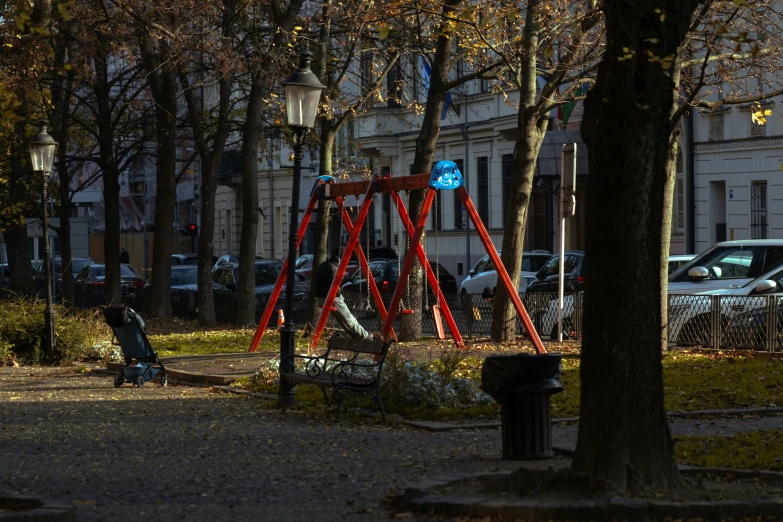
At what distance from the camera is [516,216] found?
22.0 meters

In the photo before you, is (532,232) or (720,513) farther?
(532,232)

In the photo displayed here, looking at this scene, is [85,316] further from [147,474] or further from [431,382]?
[147,474]

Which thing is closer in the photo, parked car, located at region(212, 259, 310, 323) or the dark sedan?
the dark sedan

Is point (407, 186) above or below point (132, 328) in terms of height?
above

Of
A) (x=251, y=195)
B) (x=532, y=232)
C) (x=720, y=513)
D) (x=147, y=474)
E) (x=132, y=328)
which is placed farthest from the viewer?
(x=532, y=232)

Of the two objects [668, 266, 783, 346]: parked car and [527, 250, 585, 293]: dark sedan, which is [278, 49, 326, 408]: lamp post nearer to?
[668, 266, 783, 346]: parked car

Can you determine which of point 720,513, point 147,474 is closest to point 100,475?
point 147,474

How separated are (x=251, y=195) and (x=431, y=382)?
45.8 ft

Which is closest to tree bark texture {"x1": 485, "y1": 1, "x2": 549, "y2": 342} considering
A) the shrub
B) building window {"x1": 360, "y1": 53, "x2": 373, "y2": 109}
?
building window {"x1": 360, "y1": 53, "x2": 373, "y2": 109}

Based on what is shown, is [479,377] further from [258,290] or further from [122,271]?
[122,271]

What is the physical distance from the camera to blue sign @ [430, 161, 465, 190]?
19047 millimetres

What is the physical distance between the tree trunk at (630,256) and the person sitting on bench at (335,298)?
13.3m

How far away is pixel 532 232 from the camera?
45.3 meters

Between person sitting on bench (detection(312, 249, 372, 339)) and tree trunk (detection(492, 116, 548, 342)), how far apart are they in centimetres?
220
